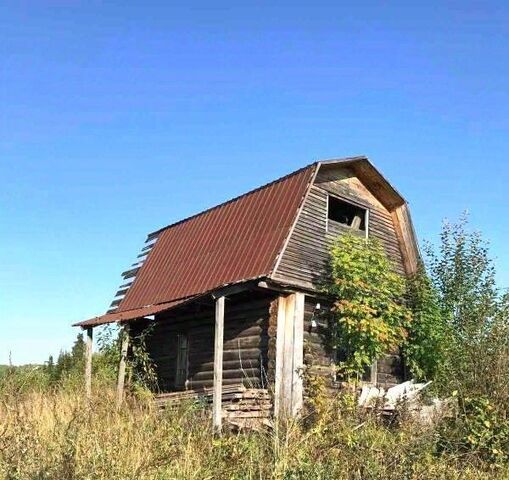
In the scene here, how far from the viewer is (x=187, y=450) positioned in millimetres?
8188

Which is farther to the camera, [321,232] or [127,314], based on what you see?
[127,314]

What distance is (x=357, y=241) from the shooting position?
15688mm

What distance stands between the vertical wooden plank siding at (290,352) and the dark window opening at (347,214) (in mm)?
3454

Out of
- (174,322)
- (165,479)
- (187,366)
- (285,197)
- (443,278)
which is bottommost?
(165,479)

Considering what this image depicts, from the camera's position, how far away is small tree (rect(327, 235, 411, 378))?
14438 mm

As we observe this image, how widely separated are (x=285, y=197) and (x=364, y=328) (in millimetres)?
3761

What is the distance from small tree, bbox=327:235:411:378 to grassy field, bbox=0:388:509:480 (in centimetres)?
453

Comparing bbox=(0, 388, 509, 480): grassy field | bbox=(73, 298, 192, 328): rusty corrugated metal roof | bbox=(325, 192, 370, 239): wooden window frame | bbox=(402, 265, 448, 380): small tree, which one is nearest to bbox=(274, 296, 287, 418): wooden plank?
bbox=(73, 298, 192, 328): rusty corrugated metal roof

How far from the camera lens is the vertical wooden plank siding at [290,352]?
1370 centimetres

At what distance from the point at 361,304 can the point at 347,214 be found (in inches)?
156

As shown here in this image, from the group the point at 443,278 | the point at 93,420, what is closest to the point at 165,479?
the point at 93,420

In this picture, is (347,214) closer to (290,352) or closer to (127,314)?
(290,352)

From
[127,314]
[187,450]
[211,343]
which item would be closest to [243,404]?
[211,343]

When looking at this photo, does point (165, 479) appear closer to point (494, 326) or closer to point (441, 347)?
point (494, 326)
